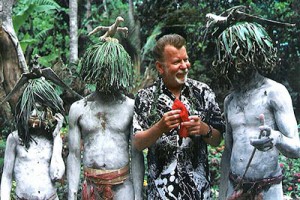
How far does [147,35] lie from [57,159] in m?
8.25

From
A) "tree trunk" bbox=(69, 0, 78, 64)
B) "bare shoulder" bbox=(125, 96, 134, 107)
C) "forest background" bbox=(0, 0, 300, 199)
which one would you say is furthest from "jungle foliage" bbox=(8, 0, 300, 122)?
A: "bare shoulder" bbox=(125, 96, 134, 107)

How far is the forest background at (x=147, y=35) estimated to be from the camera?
856 centimetres

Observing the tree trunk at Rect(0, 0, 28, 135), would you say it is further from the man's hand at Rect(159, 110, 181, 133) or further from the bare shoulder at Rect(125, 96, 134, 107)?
the man's hand at Rect(159, 110, 181, 133)

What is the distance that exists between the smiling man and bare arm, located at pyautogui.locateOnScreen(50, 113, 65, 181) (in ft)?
1.84

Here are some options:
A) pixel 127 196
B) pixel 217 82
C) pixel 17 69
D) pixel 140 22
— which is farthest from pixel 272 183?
pixel 140 22

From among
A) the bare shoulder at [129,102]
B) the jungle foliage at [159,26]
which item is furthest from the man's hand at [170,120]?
the jungle foliage at [159,26]

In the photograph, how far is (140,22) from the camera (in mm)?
11516

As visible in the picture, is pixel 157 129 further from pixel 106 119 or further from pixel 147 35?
pixel 147 35

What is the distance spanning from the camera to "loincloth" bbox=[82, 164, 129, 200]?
3.51 m

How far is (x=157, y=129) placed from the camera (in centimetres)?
319

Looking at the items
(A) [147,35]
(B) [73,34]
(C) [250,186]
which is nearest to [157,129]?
(C) [250,186]

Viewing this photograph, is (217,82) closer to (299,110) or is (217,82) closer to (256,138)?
(256,138)

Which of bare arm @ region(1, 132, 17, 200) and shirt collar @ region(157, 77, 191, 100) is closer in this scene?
shirt collar @ region(157, 77, 191, 100)

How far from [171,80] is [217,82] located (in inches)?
11.2
